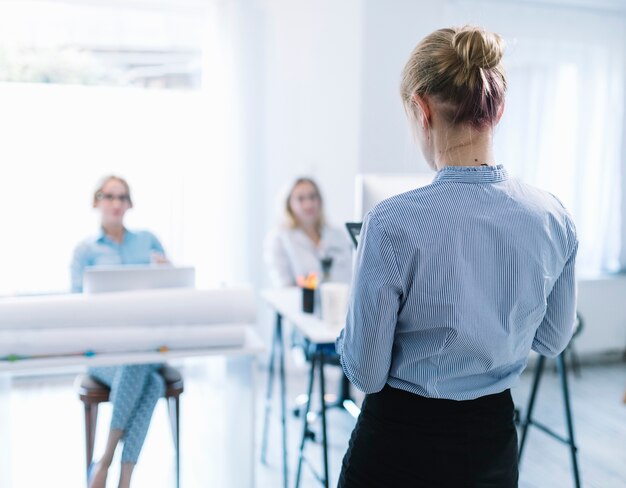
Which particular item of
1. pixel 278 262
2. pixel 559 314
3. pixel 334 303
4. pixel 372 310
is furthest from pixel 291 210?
pixel 372 310

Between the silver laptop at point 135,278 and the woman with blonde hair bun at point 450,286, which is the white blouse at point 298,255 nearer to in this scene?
the silver laptop at point 135,278

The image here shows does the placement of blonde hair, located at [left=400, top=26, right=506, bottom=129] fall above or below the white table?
above

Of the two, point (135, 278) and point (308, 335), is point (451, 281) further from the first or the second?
point (135, 278)

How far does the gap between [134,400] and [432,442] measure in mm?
1340

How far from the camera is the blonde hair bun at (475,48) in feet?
3.16

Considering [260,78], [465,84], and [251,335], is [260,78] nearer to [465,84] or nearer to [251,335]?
[251,335]

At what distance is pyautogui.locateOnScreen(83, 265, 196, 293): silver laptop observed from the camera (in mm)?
1934

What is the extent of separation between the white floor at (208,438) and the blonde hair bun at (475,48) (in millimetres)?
1529

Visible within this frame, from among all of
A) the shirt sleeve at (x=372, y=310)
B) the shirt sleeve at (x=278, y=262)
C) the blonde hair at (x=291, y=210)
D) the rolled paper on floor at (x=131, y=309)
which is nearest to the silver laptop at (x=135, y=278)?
the rolled paper on floor at (x=131, y=309)

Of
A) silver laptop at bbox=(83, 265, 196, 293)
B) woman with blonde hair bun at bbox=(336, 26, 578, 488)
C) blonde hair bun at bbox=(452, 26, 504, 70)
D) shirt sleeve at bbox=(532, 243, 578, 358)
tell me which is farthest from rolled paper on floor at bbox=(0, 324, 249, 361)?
blonde hair bun at bbox=(452, 26, 504, 70)

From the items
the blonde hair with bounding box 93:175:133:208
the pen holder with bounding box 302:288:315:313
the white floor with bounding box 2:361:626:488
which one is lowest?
the white floor with bounding box 2:361:626:488

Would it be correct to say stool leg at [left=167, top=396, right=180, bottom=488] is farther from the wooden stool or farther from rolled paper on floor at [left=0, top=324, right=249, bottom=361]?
rolled paper on floor at [left=0, top=324, right=249, bottom=361]

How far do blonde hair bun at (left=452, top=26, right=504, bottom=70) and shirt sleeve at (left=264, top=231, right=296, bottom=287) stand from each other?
246cm

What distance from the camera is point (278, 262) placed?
135 inches
